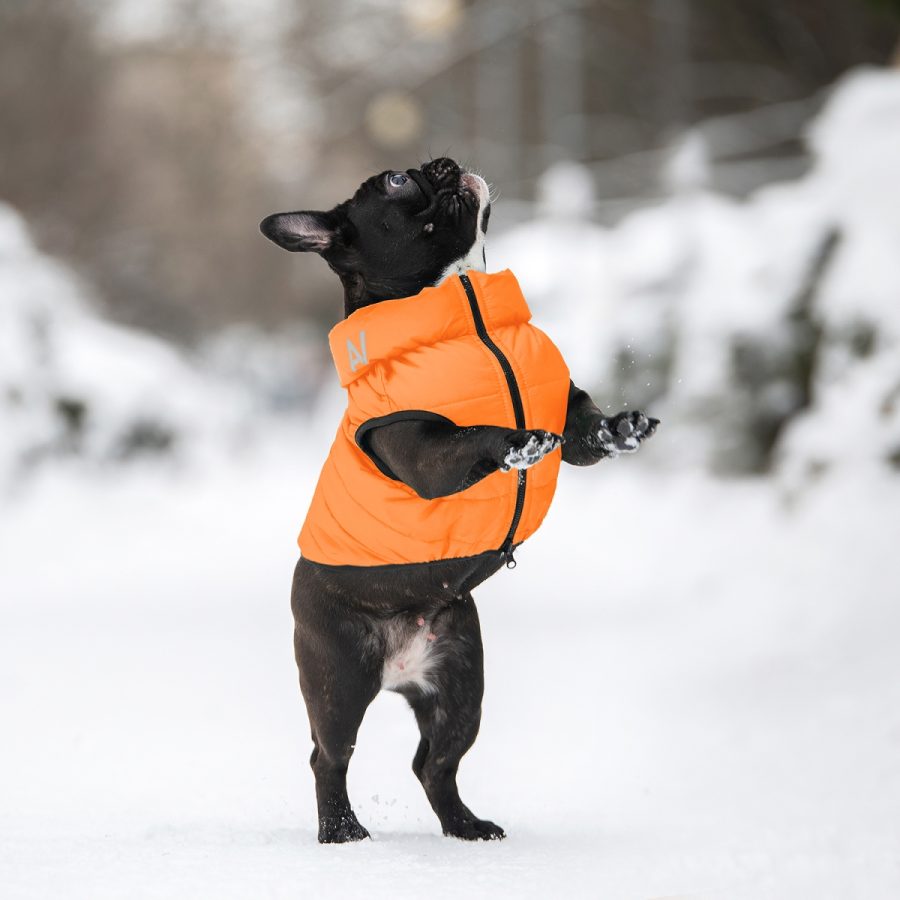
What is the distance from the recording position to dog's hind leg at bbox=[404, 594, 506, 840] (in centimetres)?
343

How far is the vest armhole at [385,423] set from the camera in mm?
3119

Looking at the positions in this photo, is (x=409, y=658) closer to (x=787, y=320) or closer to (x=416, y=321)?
(x=416, y=321)

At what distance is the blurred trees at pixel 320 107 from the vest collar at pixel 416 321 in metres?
6.90

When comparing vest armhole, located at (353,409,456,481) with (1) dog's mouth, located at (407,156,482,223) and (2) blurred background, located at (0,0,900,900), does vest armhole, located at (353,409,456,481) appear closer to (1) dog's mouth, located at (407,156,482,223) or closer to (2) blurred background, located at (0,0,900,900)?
(1) dog's mouth, located at (407,156,482,223)

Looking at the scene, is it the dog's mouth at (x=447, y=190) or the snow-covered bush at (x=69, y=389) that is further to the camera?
the snow-covered bush at (x=69, y=389)

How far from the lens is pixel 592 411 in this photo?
Answer: 330cm

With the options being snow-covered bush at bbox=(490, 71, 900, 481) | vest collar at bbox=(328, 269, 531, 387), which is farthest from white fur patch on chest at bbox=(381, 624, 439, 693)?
snow-covered bush at bbox=(490, 71, 900, 481)

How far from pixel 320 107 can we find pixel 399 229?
32097 millimetres

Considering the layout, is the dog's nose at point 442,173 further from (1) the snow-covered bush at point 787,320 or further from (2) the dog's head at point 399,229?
(1) the snow-covered bush at point 787,320

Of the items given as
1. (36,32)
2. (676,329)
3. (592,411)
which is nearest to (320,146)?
(36,32)

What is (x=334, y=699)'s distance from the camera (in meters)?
3.34

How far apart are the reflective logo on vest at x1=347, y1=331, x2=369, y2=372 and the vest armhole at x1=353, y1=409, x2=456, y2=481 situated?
150 mm

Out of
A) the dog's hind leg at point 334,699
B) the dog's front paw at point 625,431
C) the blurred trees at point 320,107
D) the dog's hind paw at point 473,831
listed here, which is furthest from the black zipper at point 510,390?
the blurred trees at point 320,107

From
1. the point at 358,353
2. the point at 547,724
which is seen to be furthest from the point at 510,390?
the point at 547,724
